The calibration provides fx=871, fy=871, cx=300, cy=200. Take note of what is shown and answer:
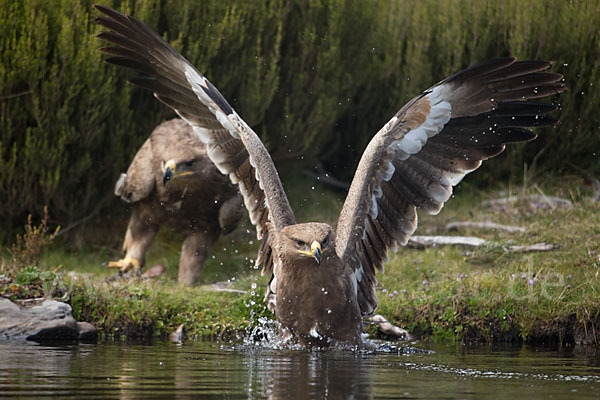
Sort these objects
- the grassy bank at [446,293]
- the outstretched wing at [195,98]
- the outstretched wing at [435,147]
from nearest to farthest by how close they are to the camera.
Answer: the outstretched wing at [435,147] → the outstretched wing at [195,98] → the grassy bank at [446,293]

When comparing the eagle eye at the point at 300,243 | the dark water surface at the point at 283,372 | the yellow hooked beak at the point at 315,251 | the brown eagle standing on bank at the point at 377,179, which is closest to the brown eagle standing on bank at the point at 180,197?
the brown eagle standing on bank at the point at 377,179

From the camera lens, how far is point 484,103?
24.3 feet

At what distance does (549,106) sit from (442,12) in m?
6.36

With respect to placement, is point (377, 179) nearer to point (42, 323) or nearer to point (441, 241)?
point (42, 323)

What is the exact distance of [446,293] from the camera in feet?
27.9

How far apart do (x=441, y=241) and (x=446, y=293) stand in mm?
2161

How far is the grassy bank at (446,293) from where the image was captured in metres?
8.02

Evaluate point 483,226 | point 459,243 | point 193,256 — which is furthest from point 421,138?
point 483,226

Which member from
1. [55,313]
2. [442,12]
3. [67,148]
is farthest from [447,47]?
[55,313]

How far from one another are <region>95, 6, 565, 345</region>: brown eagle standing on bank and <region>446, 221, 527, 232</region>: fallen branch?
3538mm

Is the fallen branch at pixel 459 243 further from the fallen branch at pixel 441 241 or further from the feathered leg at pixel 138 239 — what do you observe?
the feathered leg at pixel 138 239

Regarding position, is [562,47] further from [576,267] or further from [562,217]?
[576,267]

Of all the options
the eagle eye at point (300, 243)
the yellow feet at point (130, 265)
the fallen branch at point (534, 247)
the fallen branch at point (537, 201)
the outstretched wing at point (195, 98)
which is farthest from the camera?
the fallen branch at point (537, 201)

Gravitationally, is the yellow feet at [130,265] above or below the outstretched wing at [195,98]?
below
